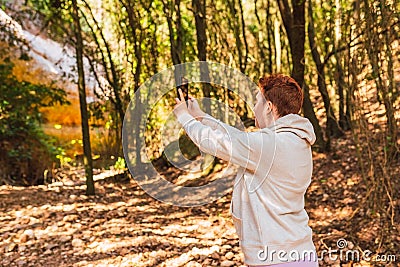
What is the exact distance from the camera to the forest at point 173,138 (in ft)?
12.0

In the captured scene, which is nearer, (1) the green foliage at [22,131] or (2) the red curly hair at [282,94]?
(2) the red curly hair at [282,94]

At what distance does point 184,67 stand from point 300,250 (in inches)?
51.7

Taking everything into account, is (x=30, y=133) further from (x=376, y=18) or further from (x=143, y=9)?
(x=376, y=18)

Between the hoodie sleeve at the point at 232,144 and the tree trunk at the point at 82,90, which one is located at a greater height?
the tree trunk at the point at 82,90

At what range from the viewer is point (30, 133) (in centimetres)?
705

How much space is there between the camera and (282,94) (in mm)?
1975

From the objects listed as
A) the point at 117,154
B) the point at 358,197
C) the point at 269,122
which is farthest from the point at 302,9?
the point at 117,154

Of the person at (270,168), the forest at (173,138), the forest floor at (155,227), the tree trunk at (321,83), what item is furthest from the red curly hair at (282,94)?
the tree trunk at (321,83)

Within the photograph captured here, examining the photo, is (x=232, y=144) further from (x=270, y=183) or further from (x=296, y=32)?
(x=296, y=32)

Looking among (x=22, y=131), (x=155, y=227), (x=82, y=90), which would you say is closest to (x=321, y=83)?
(x=155, y=227)

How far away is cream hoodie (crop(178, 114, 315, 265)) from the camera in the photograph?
6.09ft

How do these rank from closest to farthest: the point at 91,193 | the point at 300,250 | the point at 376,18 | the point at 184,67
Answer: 1. the point at 300,250
2. the point at 184,67
3. the point at 376,18
4. the point at 91,193

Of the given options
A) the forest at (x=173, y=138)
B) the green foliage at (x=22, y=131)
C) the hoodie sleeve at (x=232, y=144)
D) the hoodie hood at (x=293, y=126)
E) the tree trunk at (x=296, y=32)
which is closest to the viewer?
the hoodie sleeve at (x=232, y=144)

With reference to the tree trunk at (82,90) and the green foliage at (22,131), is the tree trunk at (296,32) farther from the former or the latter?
the green foliage at (22,131)
